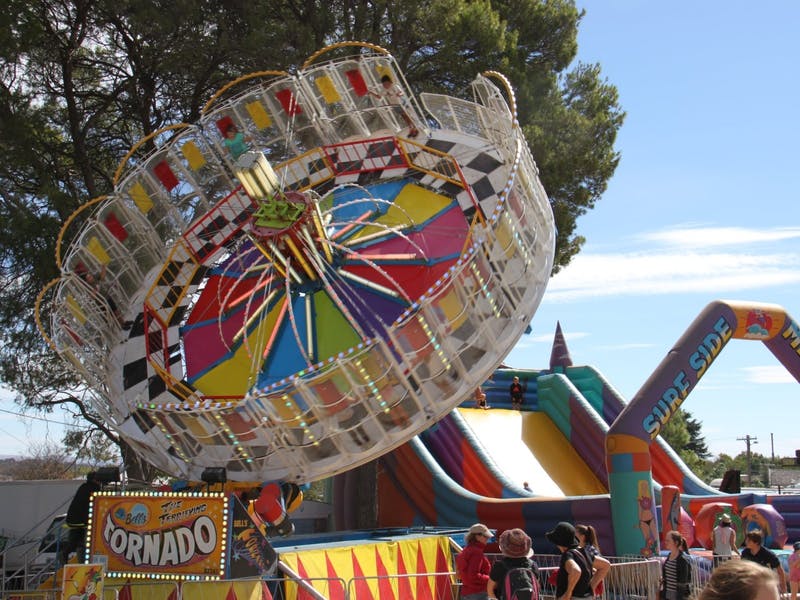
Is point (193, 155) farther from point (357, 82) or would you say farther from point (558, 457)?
point (558, 457)

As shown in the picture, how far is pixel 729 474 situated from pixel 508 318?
8.69m

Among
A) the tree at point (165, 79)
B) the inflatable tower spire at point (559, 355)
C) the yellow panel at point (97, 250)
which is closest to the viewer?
the yellow panel at point (97, 250)

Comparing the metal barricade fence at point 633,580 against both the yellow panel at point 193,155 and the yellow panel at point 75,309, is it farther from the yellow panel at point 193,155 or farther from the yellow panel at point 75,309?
the yellow panel at point 193,155

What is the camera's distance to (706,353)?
14.5m

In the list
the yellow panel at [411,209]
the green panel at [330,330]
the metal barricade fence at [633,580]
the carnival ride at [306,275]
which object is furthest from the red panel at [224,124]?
the metal barricade fence at [633,580]

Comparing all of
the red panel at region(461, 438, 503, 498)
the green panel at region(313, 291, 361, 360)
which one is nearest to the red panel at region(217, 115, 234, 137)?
the green panel at region(313, 291, 361, 360)

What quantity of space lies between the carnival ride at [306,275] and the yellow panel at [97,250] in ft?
0.11

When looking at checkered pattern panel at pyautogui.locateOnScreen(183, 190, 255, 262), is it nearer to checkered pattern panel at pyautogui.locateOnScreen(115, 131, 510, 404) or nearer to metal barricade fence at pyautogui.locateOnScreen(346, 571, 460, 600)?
checkered pattern panel at pyautogui.locateOnScreen(115, 131, 510, 404)

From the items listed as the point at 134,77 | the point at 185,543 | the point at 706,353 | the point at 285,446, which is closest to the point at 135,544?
the point at 185,543

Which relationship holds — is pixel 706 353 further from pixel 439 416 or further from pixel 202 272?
pixel 202 272

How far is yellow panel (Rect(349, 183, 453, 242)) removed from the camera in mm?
15320

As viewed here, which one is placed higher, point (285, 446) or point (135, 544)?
point (285, 446)

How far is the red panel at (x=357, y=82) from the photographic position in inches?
619

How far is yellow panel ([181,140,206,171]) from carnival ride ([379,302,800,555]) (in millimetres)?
6198
